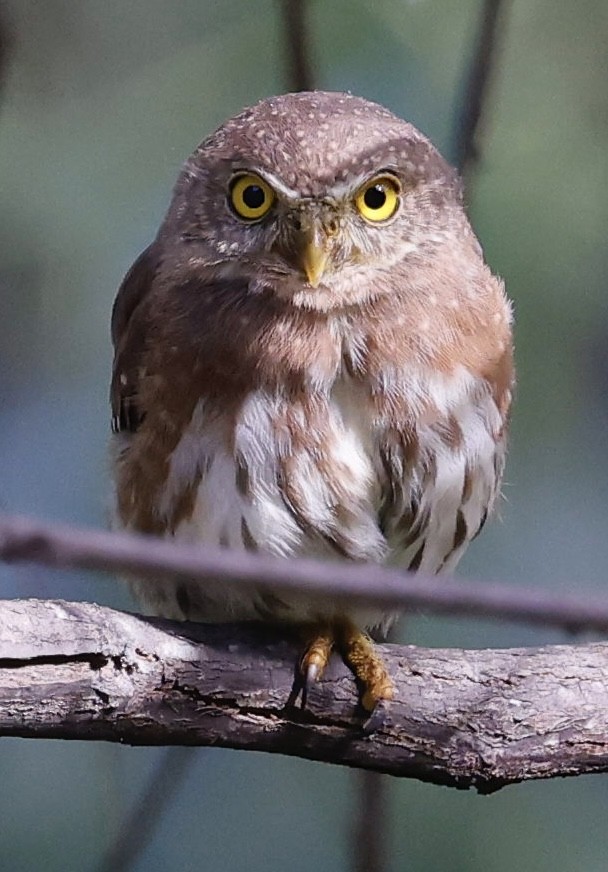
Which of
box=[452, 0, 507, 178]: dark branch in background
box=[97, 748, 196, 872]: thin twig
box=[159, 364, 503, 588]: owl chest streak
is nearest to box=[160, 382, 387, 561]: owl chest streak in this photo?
box=[159, 364, 503, 588]: owl chest streak

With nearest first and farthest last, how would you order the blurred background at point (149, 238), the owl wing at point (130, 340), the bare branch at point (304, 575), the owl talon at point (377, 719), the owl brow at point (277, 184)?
the bare branch at point (304, 575) < the owl talon at point (377, 719) < the owl brow at point (277, 184) < the owl wing at point (130, 340) < the blurred background at point (149, 238)

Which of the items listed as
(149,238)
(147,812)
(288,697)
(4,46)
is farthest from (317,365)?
(147,812)

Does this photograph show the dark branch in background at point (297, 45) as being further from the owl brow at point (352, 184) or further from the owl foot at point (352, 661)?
the owl foot at point (352, 661)

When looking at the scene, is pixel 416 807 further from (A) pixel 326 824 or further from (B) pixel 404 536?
(B) pixel 404 536

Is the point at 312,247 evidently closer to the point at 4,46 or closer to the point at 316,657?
the point at 316,657

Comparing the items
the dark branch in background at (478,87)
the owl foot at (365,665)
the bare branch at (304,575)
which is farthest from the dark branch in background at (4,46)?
the bare branch at (304,575)

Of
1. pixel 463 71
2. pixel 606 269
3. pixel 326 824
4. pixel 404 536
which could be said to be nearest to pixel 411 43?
pixel 463 71

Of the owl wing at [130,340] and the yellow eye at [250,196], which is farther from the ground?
the yellow eye at [250,196]
